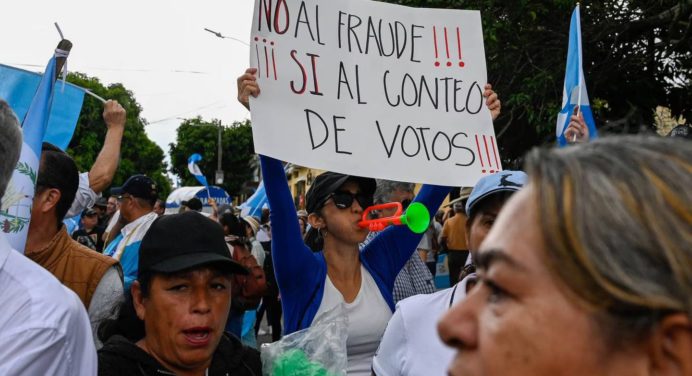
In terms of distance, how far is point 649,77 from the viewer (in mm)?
12523

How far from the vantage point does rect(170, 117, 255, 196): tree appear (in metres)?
74.2

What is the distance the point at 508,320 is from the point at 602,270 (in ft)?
0.44

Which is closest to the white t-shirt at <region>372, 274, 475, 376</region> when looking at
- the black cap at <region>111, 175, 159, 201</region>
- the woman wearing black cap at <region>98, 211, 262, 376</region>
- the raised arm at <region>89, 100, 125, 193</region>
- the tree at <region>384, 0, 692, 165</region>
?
the woman wearing black cap at <region>98, 211, 262, 376</region>

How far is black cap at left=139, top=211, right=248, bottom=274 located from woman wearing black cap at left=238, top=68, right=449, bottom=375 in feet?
2.08

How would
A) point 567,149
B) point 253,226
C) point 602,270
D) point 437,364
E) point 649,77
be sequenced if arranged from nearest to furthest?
point 602,270 → point 567,149 → point 437,364 → point 253,226 → point 649,77

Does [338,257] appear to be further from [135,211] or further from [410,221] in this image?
[135,211]

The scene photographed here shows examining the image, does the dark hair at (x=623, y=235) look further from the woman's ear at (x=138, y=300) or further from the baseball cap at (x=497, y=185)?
the woman's ear at (x=138, y=300)

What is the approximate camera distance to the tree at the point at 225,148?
7425 centimetres

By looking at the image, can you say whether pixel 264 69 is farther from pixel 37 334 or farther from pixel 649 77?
pixel 649 77

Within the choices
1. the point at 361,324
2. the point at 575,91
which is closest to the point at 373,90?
the point at 361,324

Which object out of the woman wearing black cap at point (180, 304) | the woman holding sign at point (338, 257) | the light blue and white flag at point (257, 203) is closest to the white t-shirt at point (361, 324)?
the woman holding sign at point (338, 257)

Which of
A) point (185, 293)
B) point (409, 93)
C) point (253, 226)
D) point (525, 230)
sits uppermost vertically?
point (409, 93)

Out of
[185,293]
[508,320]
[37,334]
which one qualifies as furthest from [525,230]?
[185,293]

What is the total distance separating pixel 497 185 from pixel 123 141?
202 feet
